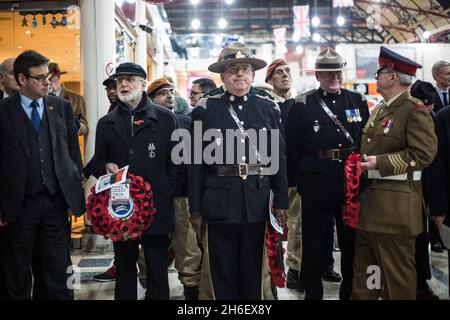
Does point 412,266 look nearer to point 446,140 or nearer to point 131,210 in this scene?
point 446,140

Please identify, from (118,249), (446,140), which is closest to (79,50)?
(118,249)

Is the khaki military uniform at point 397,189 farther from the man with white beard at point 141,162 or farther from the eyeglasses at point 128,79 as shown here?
the eyeglasses at point 128,79

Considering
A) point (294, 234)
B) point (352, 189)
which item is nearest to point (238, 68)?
point (352, 189)

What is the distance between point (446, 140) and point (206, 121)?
1787 millimetres

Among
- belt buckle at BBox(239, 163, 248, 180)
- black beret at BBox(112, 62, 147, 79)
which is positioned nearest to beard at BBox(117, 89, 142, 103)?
black beret at BBox(112, 62, 147, 79)

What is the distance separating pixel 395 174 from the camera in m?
3.14

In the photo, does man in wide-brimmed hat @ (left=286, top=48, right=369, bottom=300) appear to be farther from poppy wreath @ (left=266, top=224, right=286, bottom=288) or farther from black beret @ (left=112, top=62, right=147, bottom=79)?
black beret @ (left=112, top=62, right=147, bottom=79)

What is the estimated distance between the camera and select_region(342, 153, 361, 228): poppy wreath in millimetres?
3270

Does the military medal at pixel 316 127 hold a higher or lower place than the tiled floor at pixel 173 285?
higher

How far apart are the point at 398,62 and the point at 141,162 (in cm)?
187

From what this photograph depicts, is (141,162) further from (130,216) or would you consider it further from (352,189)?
(352,189)

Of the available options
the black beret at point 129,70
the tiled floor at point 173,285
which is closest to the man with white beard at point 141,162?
the black beret at point 129,70

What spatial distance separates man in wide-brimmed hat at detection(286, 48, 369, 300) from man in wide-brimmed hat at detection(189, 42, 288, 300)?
55cm

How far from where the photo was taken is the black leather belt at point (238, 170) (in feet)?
10.0
